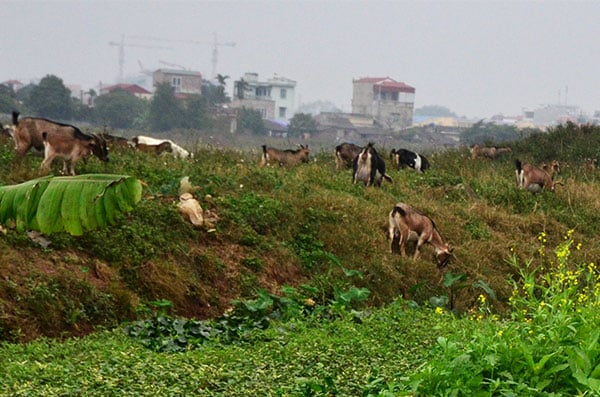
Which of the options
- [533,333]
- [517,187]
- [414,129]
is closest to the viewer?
[533,333]

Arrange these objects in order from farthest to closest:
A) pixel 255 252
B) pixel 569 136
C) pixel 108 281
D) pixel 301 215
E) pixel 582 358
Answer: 1. pixel 569 136
2. pixel 301 215
3. pixel 255 252
4. pixel 108 281
5. pixel 582 358

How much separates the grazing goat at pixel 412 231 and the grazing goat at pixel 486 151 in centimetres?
1357

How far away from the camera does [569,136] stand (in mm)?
32656

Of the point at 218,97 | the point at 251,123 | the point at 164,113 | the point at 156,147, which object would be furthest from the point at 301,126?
the point at 156,147

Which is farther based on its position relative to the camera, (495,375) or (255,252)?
(255,252)

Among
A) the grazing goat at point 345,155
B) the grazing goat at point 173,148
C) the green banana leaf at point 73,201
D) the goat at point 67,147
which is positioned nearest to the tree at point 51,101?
the grazing goat at point 173,148

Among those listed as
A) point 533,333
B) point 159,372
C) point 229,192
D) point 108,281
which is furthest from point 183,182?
point 533,333

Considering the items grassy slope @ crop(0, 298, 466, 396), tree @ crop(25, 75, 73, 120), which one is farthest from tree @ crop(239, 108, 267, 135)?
grassy slope @ crop(0, 298, 466, 396)

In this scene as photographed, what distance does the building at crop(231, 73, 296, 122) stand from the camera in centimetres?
9996

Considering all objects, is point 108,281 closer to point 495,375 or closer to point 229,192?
point 229,192

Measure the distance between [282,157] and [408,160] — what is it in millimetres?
3114

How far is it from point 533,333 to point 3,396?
374 cm

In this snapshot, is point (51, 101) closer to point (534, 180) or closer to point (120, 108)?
point (120, 108)

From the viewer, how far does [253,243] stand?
46.5 feet
